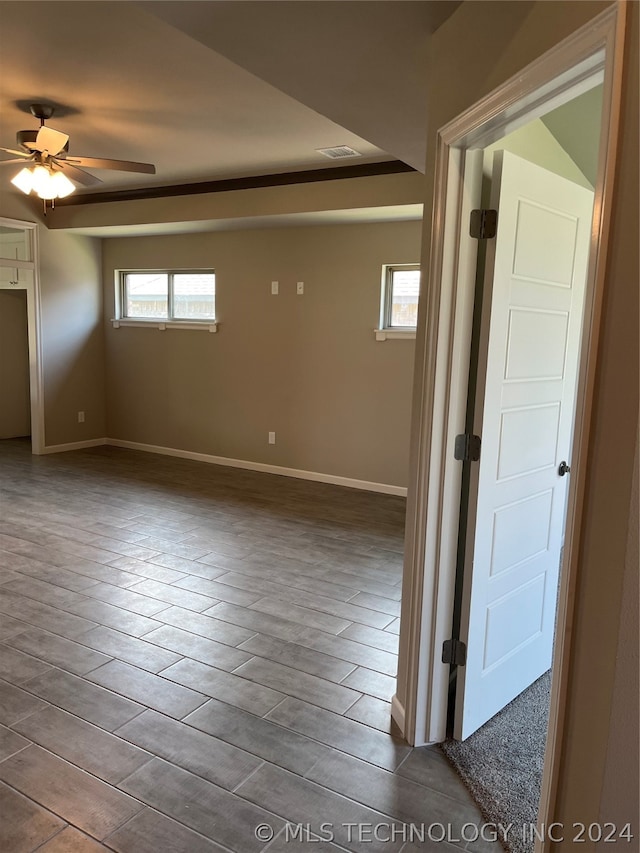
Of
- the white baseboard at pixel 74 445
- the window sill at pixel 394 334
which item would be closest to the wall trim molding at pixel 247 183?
the window sill at pixel 394 334

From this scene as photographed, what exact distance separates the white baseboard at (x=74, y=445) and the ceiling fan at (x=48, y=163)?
375 cm

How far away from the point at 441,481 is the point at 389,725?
97cm

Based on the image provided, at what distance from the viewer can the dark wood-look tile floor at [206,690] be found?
1854mm

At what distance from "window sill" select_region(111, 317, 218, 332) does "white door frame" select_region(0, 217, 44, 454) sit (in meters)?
0.89

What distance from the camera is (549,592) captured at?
2.60 meters

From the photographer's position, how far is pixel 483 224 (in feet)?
6.72

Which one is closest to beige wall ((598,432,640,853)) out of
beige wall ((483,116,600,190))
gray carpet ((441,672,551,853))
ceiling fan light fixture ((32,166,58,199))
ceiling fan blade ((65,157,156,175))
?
gray carpet ((441,672,551,853))

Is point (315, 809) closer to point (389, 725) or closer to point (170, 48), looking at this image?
point (389, 725)

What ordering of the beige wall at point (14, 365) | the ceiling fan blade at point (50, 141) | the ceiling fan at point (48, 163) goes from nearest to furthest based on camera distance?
the ceiling fan blade at point (50, 141)
the ceiling fan at point (48, 163)
the beige wall at point (14, 365)

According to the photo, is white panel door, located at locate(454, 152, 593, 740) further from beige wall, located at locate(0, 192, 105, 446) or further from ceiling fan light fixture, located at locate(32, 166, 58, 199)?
beige wall, located at locate(0, 192, 105, 446)

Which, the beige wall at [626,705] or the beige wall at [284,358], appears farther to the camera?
the beige wall at [284,358]

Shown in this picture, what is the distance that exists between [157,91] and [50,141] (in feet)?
2.11

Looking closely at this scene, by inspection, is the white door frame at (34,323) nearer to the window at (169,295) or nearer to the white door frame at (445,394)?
the window at (169,295)

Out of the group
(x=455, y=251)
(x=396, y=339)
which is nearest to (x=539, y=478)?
(x=455, y=251)
